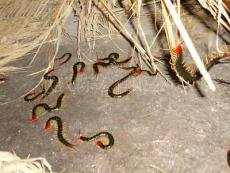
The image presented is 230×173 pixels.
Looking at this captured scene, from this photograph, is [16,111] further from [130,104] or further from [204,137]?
[204,137]

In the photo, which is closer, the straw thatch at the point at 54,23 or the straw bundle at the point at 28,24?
the straw thatch at the point at 54,23

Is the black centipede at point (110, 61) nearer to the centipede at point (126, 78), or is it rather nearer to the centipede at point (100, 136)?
the centipede at point (126, 78)

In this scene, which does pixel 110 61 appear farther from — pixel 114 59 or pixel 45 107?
pixel 45 107

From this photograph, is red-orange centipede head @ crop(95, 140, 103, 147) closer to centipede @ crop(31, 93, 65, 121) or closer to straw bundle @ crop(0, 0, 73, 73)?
centipede @ crop(31, 93, 65, 121)

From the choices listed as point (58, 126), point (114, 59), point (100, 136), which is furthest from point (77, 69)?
point (100, 136)

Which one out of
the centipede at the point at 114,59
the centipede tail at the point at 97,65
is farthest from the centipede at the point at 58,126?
the centipede at the point at 114,59
